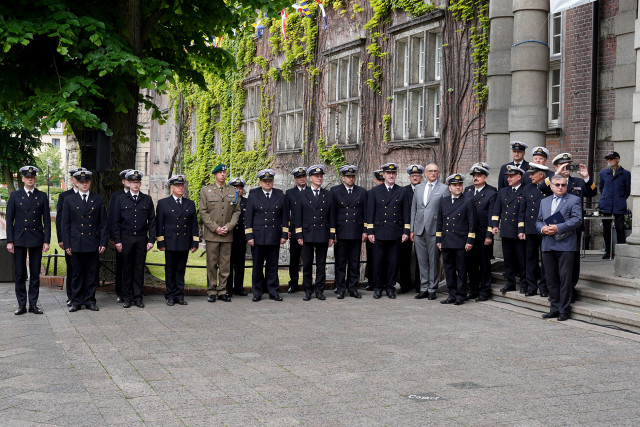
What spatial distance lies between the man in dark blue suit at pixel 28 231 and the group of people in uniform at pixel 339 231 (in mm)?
15

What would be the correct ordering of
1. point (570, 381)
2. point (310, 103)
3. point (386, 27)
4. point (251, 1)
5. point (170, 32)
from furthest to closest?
point (310, 103) < point (386, 27) < point (170, 32) < point (251, 1) < point (570, 381)

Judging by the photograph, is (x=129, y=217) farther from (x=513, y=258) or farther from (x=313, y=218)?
(x=513, y=258)

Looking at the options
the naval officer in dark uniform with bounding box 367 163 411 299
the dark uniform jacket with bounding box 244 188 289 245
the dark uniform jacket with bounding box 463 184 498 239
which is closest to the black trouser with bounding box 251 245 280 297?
the dark uniform jacket with bounding box 244 188 289 245

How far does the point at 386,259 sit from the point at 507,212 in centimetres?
235

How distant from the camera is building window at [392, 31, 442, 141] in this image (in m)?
18.0

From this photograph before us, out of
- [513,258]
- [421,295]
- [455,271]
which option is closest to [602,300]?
[513,258]

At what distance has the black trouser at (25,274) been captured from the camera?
1127cm

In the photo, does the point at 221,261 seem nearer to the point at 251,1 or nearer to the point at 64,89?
the point at 64,89

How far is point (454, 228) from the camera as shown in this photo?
39.9ft

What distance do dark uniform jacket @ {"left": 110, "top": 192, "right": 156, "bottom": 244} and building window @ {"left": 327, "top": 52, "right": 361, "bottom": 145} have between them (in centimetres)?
969

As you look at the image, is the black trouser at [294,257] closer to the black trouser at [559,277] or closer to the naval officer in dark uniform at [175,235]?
the naval officer in dark uniform at [175,235]

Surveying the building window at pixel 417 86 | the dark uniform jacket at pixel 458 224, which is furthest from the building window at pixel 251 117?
the dark uniform jacket at pixel 458 224

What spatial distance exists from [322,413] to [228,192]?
7.22 m

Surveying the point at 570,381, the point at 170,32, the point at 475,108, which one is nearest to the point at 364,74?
the point at 475,108
